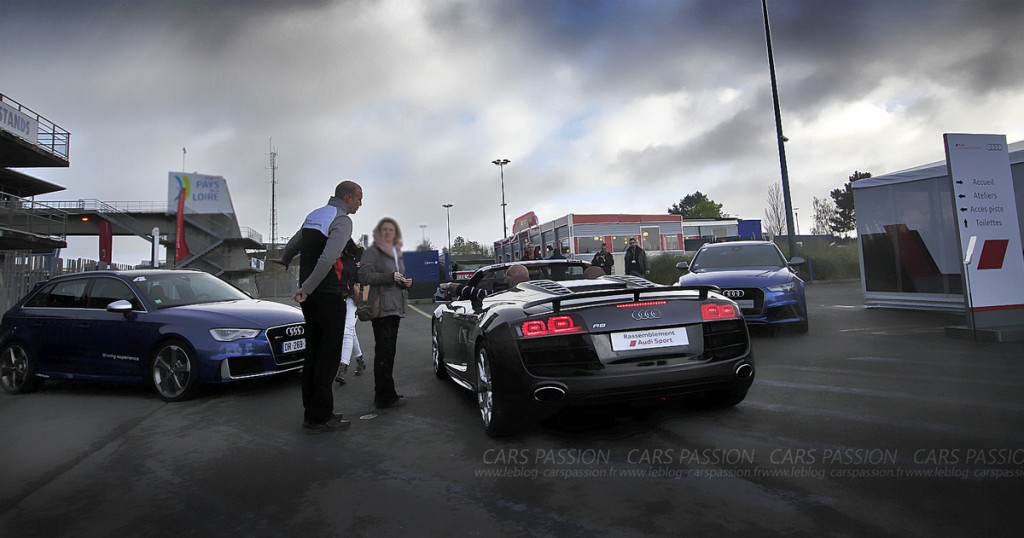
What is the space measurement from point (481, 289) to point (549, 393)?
7.73ft

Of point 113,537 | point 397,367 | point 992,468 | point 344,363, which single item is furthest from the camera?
point 397,367

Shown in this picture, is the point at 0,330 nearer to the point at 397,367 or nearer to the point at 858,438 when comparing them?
the point at 397,367

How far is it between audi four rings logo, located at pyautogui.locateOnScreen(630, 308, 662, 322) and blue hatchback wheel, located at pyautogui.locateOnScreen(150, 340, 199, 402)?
424cm

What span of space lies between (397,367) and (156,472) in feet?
12.2

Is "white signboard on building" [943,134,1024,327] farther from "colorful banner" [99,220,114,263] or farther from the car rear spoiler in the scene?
"colorful banner" [99,220,114,263]

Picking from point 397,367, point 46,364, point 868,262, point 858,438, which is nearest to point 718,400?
point 858,438

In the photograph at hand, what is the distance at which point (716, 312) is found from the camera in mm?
3691

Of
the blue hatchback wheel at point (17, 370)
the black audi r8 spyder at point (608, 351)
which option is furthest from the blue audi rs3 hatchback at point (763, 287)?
the blue hatchback wheel at point (17, 370)

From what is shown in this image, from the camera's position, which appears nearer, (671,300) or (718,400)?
(671,300)

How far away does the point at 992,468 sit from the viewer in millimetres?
2857

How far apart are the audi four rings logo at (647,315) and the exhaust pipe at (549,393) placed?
64 centimetres

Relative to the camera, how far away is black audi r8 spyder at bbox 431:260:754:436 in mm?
3385

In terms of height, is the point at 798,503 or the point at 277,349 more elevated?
the point at 277,349

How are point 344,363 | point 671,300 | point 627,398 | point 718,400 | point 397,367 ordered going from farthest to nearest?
1. point 397,367
2. point 344,363
3. point 718,400
4. point 671,300
5. point 627,398
